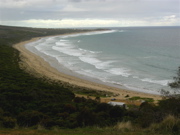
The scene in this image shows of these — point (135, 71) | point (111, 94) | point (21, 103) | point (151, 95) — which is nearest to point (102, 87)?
point (111, 94)

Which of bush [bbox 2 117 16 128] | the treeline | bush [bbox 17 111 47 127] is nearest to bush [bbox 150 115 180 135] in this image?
the treeline

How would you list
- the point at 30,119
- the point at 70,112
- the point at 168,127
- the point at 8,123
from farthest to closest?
the point at 70,112, the point at 30,119, the point at 8,123, the point at 168,127

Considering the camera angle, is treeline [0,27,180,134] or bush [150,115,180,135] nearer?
bush [150,115,180,135]

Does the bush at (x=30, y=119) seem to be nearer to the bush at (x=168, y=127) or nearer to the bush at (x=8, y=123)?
the bush at (x=8, y=123)

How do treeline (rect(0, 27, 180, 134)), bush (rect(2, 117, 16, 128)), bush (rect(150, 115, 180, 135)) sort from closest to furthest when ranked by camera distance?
bush (rect(150, 115, 180, 135)) → bush (rect(2, 117, 16, 128)) → treeline (rect(0, 27, 180, 134))

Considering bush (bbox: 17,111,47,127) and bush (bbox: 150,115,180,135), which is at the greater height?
bush (bbox: 150,115,180,135)

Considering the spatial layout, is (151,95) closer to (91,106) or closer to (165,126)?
(91,106)

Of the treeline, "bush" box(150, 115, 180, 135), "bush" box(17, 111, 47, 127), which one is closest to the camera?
"bush" box(150, 115, 180, 135)

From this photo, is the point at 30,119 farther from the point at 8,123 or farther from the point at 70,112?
the point at 70,112

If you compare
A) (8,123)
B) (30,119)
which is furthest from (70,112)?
(8,123)

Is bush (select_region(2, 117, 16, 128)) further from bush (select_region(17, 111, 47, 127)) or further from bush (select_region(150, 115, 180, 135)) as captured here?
bush (select_region(150, 115, 180, 135))

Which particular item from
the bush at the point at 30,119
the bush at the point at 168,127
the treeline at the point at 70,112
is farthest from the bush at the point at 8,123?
the bush at the point at 168,127
